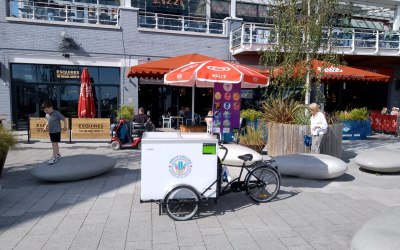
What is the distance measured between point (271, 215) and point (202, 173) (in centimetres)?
125

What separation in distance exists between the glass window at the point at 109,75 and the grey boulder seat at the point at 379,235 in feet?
46.3

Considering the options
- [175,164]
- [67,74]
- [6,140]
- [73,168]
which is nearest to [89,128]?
[6,140]

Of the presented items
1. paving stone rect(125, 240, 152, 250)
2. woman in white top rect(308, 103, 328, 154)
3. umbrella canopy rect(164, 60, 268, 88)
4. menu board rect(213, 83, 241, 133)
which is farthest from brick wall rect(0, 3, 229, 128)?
paving stone rect(125, 240, 152, 250)

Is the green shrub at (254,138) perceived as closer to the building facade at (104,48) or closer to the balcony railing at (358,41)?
the building facade at (104,48)

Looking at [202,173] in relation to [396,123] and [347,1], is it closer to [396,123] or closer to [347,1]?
[347,1]

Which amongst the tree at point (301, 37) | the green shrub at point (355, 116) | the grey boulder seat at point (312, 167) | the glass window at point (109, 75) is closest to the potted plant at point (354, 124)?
the green shrub at point (355, 116)

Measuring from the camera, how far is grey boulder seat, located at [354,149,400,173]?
7.44 meters

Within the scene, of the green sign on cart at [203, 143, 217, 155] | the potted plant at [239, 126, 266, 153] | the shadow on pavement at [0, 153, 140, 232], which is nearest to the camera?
the green sign on cart at [203, 143, 217, 155]

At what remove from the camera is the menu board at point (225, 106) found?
8875mm

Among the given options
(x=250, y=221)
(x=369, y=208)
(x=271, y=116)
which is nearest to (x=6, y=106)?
(x=271, y=116)

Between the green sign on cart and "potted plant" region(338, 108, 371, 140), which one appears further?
"potted plant" region(338, 108, 371, 140)

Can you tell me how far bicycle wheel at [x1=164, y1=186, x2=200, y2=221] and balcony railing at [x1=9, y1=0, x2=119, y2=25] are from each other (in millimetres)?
13041

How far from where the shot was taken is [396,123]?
1500 centimetres

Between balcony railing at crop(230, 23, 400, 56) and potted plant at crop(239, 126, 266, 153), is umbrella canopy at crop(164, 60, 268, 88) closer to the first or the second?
potted plant at crop(239, 126, 266, 153)
